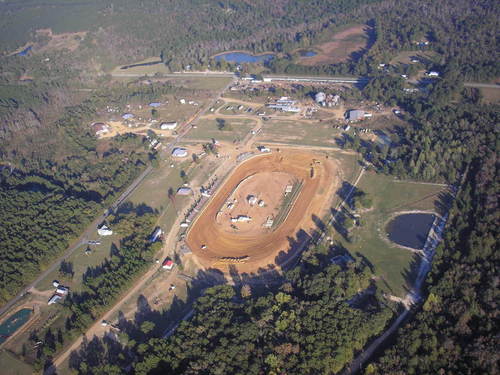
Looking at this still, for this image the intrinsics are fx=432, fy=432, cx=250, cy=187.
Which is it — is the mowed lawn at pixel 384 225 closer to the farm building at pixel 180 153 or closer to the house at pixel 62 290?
the farm building at pixel 180 153

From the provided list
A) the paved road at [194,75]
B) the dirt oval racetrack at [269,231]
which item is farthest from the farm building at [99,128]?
the dirt oval racetrack at [269,231]

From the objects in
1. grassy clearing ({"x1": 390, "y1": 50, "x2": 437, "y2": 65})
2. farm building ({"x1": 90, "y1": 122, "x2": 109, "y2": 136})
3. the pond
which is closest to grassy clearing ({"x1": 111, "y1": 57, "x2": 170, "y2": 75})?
farm building ({"x1": 90, "y1": 122, "x2": 109, "y2": 136})

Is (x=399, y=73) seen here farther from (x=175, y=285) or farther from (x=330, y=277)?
(x=175, y=285)

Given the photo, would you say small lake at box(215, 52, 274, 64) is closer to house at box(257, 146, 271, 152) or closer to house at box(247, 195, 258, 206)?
house at box(257, 146, 271, 152)

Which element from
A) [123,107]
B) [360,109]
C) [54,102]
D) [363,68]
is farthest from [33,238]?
[363,68]

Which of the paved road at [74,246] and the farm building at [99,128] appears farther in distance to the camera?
the farm building at [99,128]
